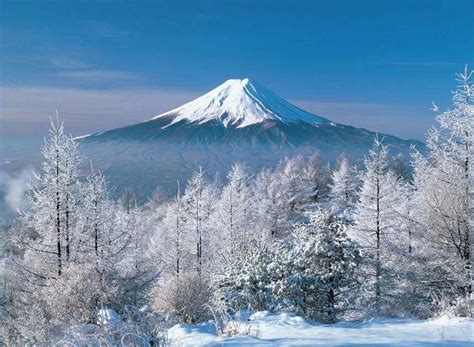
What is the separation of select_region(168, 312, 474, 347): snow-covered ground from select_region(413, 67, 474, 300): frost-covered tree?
326 inches

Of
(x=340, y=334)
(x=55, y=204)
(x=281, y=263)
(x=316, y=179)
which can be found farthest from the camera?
(x=316, y=179)

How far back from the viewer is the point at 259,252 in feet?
44.9

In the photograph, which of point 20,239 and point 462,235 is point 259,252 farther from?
point 20,239

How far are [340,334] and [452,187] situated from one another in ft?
33.4

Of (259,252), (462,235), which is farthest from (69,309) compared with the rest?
(462,235)

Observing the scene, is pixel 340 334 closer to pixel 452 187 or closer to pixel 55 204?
pixel 452 187

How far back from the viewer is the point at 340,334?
197 inches

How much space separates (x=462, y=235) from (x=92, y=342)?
13.4m

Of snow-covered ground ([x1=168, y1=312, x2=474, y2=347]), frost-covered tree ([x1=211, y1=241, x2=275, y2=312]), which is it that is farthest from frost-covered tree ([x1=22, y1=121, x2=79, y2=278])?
snow-covered ground ([x1=168, y1=312, x2=474, y2=347])

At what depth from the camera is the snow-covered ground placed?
15.0ft

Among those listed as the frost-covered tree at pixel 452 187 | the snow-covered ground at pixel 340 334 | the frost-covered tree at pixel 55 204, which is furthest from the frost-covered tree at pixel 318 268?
the frost-covered tree at pixel 55 204

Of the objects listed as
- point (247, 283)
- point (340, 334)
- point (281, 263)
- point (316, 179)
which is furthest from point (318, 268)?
point (316, 179)

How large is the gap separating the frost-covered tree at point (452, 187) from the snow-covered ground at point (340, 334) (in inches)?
326

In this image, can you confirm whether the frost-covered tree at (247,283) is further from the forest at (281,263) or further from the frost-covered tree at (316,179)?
the frost-covered tree at (316,179)
